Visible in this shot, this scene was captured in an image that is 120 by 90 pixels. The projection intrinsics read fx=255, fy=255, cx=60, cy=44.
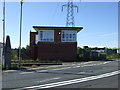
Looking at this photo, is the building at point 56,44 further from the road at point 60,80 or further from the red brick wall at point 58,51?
the road at point 60,80

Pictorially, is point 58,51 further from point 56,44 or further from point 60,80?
point 60,80

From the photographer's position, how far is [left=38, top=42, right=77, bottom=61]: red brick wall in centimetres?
4094

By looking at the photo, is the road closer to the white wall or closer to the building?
the building

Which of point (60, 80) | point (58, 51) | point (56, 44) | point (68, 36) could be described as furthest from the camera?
point (68, 36)

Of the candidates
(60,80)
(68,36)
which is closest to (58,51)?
(68,36)

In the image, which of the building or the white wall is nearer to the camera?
the building

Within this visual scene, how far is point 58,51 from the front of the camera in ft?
135

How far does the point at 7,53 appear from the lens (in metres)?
23.8

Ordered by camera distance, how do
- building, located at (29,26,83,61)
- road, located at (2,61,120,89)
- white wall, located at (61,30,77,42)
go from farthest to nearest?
white wall, located at (61,30,77,42)
building, located at (29,26,83,61)
road, located at (2,61,120,89)

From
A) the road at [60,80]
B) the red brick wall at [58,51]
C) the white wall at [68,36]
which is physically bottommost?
the road at [60,80]

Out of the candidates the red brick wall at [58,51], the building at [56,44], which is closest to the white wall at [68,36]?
the building at [56,44]

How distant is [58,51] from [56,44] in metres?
1.28

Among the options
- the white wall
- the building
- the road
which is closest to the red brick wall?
the building

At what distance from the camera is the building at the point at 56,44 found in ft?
135
